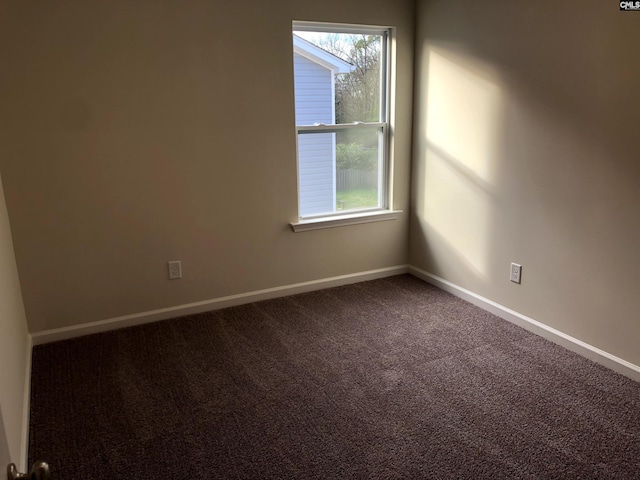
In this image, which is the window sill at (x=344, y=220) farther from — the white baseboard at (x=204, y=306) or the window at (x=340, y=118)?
the white baseboard at (x=204, y=306)

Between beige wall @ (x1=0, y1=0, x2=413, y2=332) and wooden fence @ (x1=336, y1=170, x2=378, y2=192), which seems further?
wooden fence @ (x1=336, y1=170, x2=378, y2=192)

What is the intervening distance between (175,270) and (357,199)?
4.89 feet

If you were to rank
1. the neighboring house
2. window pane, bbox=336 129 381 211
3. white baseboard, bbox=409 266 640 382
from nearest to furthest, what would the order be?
white baseboard, bbox=409 266 640 382 < the neighboring house < window pane, bbox=336 129 381 211

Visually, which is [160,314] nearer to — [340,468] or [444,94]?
[340,468]

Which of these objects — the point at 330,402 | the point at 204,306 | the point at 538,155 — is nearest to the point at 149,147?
the point at 204,306

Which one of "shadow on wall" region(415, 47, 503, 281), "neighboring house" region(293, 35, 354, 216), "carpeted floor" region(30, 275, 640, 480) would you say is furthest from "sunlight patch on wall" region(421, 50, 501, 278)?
"neighboring house" region(293, 35, 354, 216)

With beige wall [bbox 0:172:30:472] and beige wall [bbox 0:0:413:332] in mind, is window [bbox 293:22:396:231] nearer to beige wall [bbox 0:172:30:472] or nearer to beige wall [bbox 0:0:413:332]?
beige wall [bbox 0:0:413:332]

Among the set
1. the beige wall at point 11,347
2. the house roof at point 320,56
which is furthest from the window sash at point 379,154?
the beige wall at point 11,347

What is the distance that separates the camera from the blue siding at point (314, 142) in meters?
3.44

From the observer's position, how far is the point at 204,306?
11.2 ft

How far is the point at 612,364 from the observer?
2580 mm

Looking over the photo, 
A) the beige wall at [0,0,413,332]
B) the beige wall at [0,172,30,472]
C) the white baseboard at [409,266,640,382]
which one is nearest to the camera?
the beige wall at [0,172,30,472]

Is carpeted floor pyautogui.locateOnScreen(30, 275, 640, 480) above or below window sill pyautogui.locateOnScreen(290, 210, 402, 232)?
below

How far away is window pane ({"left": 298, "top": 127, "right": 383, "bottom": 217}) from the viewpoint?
3.60 metres
